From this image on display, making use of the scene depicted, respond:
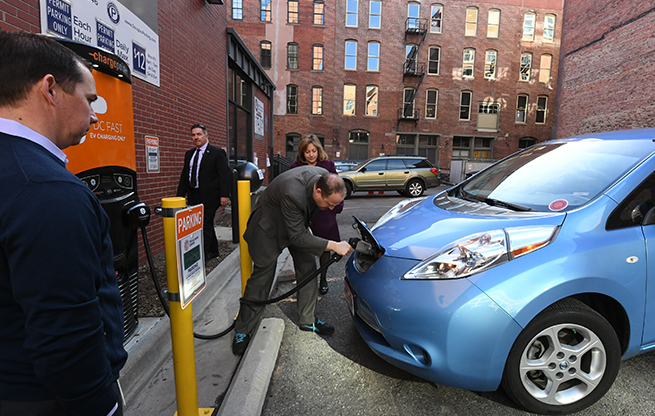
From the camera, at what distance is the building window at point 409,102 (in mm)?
27594

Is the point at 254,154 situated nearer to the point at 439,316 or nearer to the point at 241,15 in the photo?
the point at 439,316

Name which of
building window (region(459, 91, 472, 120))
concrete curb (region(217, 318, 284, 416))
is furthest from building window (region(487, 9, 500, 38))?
concrete curb (region(217, 318, 284, 416))

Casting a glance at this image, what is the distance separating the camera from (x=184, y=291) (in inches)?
65.7

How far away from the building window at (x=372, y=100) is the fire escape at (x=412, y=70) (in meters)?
1.99

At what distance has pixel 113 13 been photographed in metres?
4.00

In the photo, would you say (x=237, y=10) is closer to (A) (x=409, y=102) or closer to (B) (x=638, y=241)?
(A) (x=409, y=102)

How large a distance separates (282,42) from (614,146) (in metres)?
26.4

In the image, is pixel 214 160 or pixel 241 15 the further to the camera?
pixel 241 15

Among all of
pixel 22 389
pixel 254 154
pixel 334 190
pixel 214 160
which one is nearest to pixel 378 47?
pixel 254 154

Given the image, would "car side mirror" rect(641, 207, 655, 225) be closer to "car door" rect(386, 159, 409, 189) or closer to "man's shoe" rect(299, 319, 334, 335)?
"man's shoe" rect(299, 319, 334, 335)

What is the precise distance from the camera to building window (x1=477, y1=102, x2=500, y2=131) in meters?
28.6

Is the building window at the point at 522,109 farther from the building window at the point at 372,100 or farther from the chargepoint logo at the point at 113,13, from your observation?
the chargepoint logo at the point at 113,13

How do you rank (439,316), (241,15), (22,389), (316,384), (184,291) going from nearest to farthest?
(22,389) → (184,291) → (439,316) → (316,384) → (241,15)

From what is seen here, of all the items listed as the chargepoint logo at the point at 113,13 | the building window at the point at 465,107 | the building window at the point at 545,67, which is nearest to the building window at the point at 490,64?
the building window at the point at 465,107
